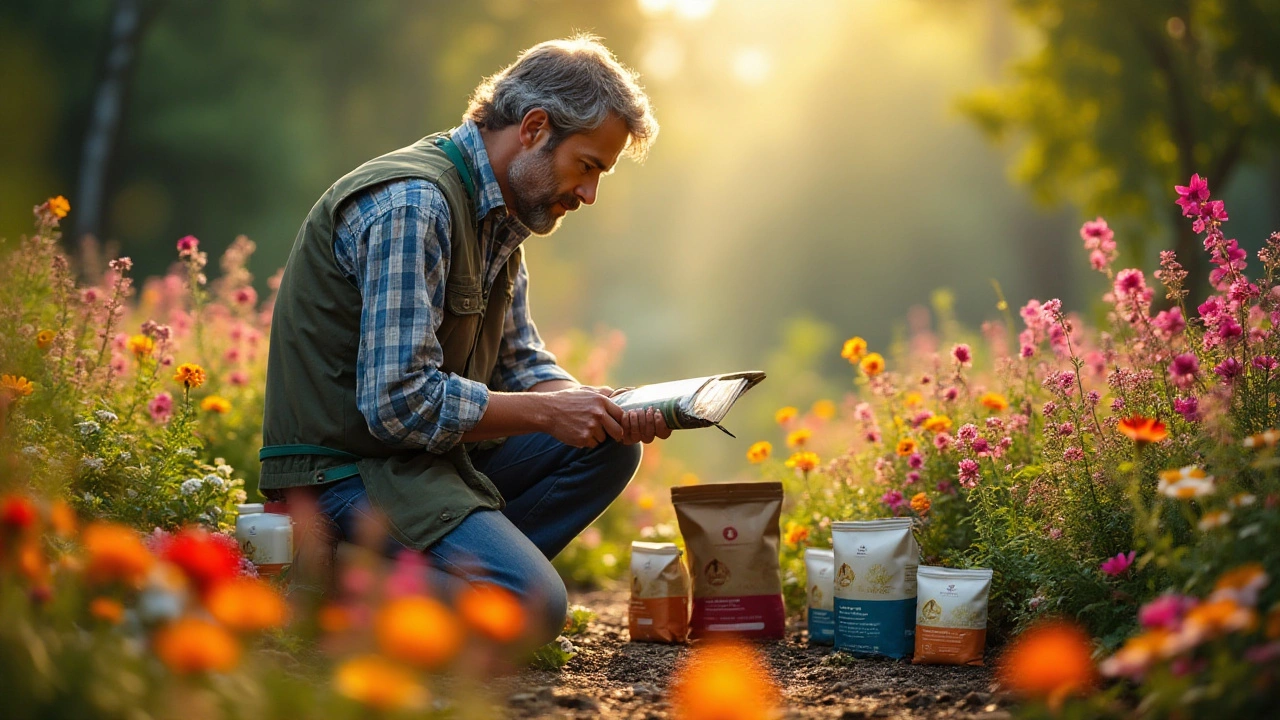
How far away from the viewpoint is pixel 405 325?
2.45 m

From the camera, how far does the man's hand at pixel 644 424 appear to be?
8.75 ft

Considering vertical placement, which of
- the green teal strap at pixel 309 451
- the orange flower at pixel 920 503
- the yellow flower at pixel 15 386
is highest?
the yellow flower at pixel 15 386

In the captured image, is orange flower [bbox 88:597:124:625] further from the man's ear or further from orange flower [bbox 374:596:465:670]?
the man's ear

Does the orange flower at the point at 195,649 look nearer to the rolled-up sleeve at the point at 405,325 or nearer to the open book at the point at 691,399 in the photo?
the rolled-up sleeve at the point at 405,325

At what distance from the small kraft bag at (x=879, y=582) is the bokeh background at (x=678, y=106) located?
738 mm

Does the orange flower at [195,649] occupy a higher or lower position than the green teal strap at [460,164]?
lower

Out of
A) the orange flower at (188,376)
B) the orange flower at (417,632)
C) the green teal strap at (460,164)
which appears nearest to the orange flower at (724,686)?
the orange flower at (417,632)

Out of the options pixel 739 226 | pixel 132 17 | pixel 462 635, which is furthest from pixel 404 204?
pixel 739 226

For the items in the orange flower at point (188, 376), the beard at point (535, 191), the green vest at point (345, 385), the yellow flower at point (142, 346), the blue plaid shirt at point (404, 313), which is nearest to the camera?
the blue plaid shirt at point (404, 313)

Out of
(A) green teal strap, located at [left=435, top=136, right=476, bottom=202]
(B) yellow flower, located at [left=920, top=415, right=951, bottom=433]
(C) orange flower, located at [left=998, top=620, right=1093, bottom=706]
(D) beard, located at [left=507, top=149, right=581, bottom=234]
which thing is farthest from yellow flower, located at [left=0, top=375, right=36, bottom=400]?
(B) yellow flower, located at [left=920, top=415, right=951, bottom=433]

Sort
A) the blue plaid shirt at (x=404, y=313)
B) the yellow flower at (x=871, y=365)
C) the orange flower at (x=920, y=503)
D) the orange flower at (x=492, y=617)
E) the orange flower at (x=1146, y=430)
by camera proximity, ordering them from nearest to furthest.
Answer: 1. the orange flower at (x=492, y=617)
2. the orange flower at (x=1146, y=430)
3. the blue plaid shirt at (x=404, y=313)
4. the orange flower at (x=920, y=503)
5. the yellow flower at (x=871, y=365)

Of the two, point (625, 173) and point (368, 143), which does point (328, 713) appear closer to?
point (368, 143)

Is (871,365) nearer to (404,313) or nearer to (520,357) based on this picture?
(520,357)

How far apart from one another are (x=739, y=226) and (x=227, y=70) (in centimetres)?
2674
